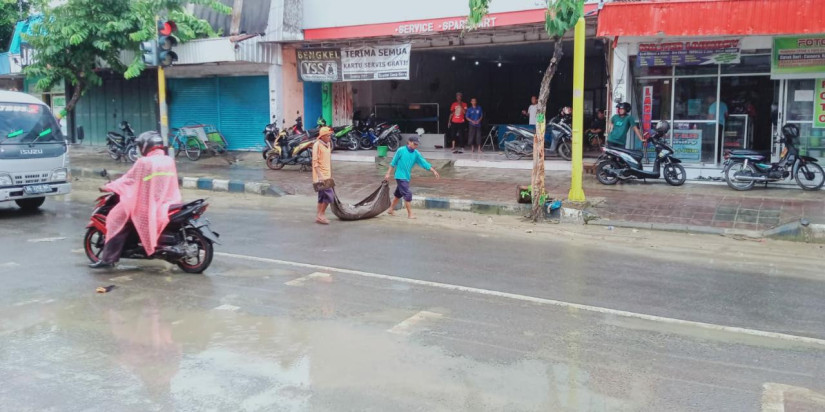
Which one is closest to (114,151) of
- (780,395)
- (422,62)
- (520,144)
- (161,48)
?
(161,48)

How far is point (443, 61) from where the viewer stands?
24.4m

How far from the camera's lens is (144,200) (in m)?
7.26

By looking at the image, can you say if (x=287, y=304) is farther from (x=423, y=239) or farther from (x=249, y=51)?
(x=249, y=51)

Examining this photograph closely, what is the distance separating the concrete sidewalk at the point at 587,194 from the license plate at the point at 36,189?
15.1 ft

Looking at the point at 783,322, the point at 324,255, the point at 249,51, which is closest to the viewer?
the point at 783,322

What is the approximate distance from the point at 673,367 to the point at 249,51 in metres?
17.0

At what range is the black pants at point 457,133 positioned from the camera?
21.8m

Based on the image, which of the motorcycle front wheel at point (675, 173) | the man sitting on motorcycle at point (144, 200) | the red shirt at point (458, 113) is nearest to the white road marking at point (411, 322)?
the man sitting on motorcycle at point (144, 200)

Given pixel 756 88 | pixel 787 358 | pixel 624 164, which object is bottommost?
pixel 787 358

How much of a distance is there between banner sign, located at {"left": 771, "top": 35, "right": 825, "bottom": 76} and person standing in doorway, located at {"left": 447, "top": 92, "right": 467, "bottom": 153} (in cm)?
884

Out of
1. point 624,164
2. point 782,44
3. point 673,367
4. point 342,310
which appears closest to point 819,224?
point 624,164

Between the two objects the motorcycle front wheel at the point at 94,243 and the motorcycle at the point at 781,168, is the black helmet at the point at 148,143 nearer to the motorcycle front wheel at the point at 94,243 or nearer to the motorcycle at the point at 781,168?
the motorcycle front wheel at the point at 94,243

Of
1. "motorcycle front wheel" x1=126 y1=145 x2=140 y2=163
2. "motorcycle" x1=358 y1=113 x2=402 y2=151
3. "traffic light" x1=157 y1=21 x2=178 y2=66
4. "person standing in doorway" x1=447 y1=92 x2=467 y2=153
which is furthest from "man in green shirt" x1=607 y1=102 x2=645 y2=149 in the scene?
"motorcycle front wheel" x1=126 y1=145 x2=140 y2=163

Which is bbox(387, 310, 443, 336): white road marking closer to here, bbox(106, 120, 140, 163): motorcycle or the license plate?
the license plate
